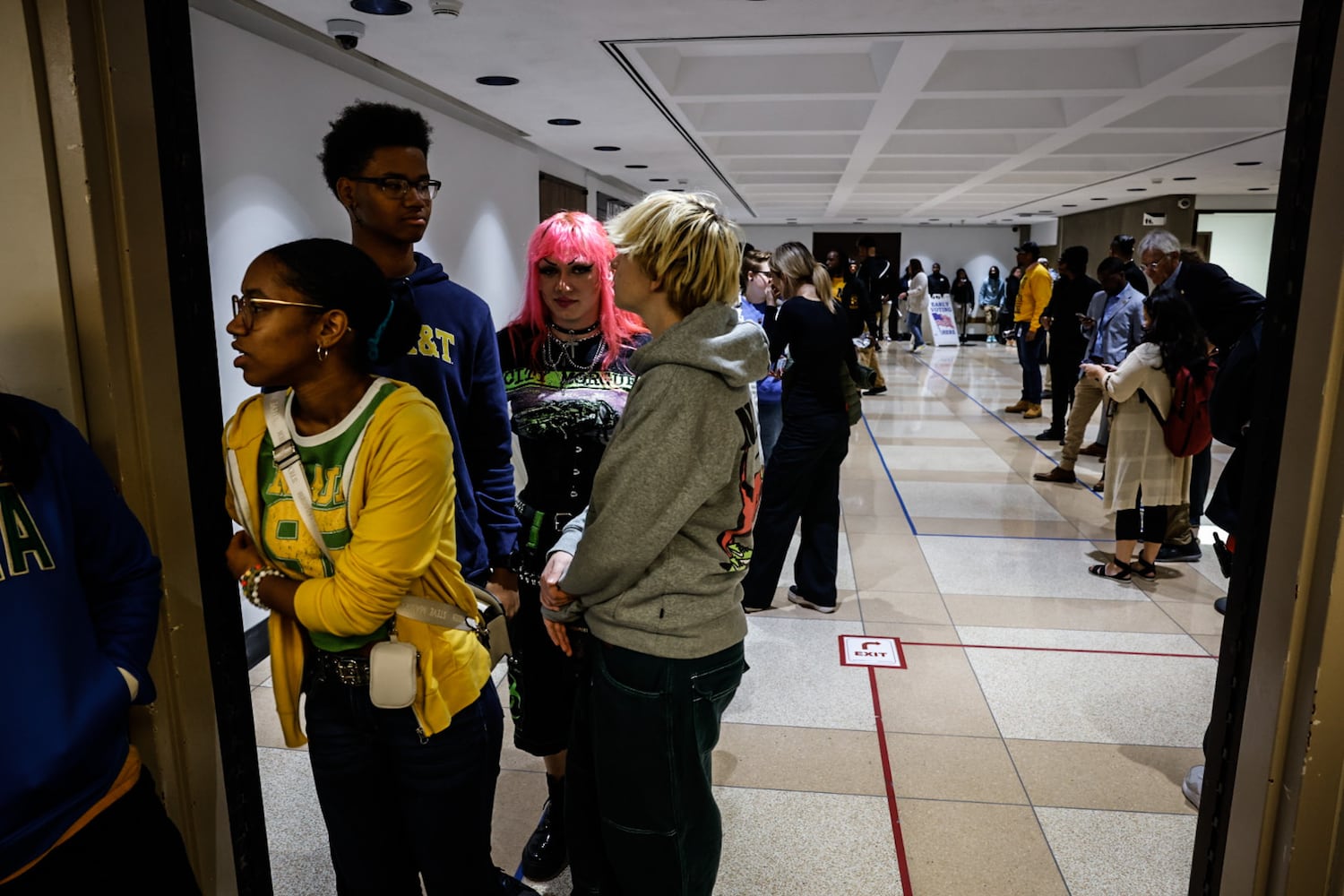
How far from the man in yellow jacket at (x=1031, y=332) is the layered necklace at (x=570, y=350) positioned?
8.44 metres

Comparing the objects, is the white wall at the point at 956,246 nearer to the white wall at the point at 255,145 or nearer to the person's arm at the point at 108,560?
the white wall at the point at 255,145

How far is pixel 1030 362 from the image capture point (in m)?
9.74

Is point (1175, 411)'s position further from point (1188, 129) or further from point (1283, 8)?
point (1188, 129)

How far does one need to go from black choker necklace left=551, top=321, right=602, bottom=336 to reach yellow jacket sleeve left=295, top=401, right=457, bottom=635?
2.72ft

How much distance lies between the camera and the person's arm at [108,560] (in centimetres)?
123

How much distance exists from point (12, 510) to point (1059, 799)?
2824 millimetres

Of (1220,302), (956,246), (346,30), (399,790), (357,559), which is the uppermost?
(346,30)

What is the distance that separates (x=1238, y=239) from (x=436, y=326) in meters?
19.3

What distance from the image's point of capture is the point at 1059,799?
278 centimetres

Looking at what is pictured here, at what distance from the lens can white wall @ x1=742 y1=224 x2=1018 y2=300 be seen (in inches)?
969

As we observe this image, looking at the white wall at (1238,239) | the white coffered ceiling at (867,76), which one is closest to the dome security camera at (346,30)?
the white coffered ceiling at (867,76)

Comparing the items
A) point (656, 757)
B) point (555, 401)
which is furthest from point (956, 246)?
point (656, 757)

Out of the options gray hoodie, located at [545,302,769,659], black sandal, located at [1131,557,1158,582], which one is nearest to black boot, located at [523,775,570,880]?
gray hoodie, located at [545,302,769,659]

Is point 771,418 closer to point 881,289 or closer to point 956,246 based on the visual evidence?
point 881,289
